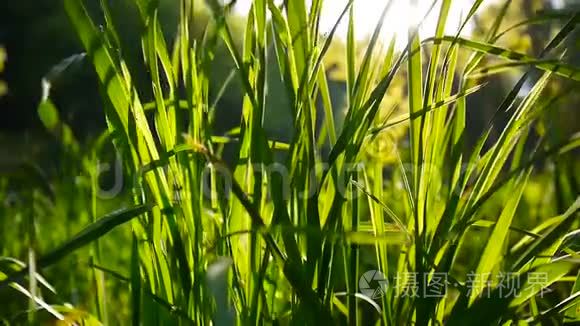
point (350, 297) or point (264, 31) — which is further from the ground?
point (264, 31)

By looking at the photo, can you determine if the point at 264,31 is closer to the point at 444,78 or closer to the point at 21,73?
the point at 444,78

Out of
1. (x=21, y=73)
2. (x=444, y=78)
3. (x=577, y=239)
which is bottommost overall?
(x=577, y=239)

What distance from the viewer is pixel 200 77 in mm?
593

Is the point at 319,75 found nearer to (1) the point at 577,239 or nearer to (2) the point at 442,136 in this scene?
(2) the point at 442,136

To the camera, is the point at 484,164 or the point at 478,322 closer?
the point at 478,322

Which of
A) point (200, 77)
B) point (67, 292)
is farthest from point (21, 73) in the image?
→ point (200, 77)

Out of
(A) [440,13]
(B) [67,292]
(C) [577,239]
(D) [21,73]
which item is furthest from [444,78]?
(D) [21,73]

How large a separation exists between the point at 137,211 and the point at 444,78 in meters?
0.25

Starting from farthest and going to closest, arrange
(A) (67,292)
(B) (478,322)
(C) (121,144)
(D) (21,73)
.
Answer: (D) (21,73), (A) (67,292), (C) (121,144), (B) (478,322)

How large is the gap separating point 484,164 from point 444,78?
77mm

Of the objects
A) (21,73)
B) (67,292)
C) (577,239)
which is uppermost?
(21,73)

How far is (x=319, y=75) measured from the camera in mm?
617

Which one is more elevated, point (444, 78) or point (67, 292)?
point (444, 78)

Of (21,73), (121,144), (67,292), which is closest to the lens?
(121,144)
